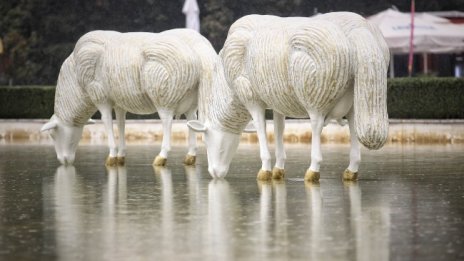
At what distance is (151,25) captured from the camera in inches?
1847

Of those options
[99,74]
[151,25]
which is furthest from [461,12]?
[99,74]

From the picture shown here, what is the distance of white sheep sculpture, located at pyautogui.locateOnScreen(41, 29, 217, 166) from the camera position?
71.2ft

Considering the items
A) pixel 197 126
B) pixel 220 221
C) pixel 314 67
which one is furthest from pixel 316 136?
pixel 220 221

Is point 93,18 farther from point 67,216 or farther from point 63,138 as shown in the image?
point 67,216

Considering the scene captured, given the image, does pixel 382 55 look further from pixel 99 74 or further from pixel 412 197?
pixel 99 74

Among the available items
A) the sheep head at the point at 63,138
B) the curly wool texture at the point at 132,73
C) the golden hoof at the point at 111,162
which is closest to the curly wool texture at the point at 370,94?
the curly wool texture at the point at 132,73

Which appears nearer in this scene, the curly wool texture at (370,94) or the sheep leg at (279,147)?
the curly wool texture at (370,94)

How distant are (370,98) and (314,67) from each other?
2.75 feet

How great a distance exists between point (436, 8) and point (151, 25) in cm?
967

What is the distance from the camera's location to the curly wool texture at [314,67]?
16.4 metres

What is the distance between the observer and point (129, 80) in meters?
22.3

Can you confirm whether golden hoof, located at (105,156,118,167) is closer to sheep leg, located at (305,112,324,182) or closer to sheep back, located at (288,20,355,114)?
sheep leg, located at (305,112,324,182)

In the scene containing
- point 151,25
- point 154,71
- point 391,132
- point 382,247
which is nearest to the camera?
point 382,247

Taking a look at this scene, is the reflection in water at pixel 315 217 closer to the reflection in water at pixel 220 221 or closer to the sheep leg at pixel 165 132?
the reflection in water at pixel 220 221
